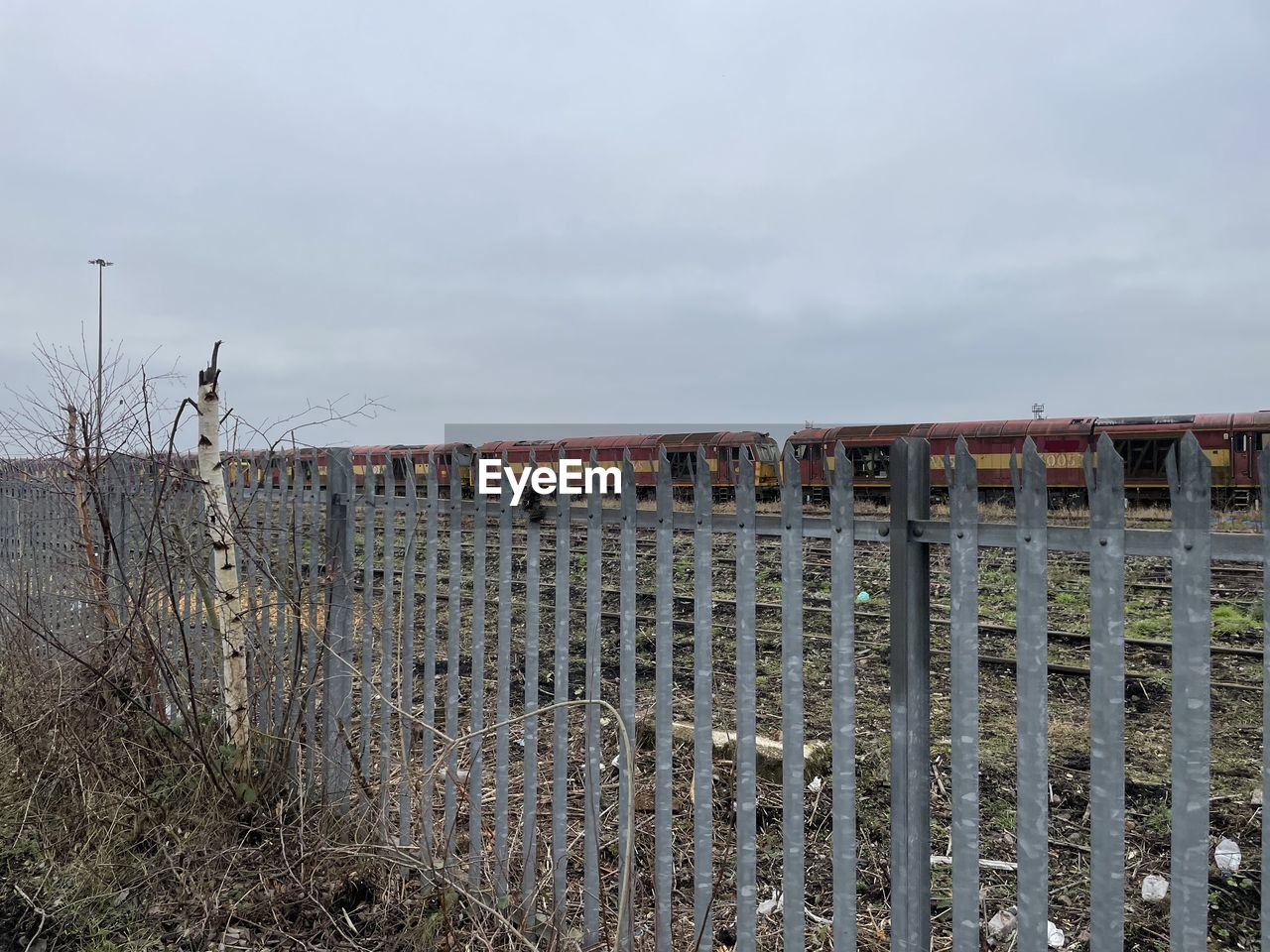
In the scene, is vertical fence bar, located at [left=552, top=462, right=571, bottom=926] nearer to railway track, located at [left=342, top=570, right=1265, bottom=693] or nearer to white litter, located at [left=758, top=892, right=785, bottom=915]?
white litter, located at [left=758, top=892, right=785, bottom=915]

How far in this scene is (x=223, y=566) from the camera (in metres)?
4.36

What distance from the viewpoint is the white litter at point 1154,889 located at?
11.3ft

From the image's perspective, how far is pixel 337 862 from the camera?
382 centimetres

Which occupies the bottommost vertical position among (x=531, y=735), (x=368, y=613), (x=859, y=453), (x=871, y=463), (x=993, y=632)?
(x=993, y=632)

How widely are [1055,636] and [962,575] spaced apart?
7709mm

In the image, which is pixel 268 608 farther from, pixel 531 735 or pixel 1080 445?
pixel 1080 445

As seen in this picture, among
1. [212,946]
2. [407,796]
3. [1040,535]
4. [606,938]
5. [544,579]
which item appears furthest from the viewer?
[544,579]

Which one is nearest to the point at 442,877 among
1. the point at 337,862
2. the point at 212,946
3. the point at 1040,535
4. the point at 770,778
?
the point at 337,862

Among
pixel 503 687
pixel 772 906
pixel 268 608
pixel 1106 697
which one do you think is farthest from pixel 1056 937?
pixel 268 608

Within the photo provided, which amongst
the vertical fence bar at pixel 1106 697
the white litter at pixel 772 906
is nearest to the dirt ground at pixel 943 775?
the white litter at pixel 772 906

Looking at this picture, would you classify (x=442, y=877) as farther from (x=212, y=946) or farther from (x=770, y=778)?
(x=770, y=778)

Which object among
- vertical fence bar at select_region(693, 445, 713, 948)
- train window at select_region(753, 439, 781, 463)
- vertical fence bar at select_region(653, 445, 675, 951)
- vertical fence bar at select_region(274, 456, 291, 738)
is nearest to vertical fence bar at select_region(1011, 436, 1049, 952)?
vertical fence bar at select_region(693, 445, 713, 948)

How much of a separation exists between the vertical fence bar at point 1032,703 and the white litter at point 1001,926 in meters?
1.32

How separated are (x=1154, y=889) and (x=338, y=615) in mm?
4015
